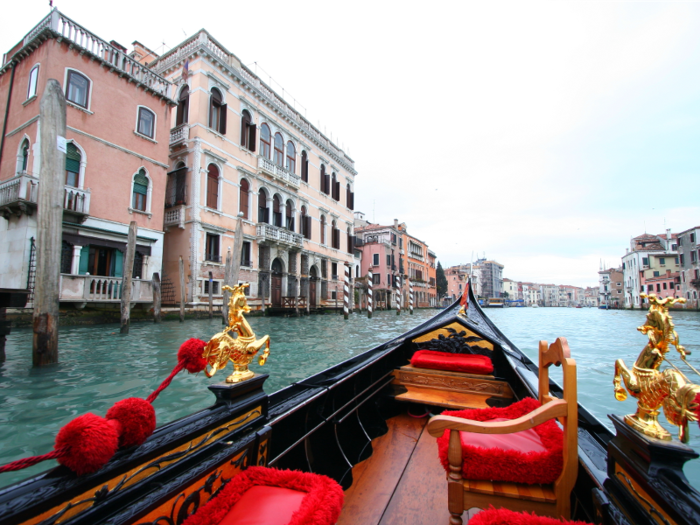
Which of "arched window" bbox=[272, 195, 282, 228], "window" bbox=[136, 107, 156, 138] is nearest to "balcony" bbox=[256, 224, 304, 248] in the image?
"arched window" bbox=[272, 195, 282, 228]

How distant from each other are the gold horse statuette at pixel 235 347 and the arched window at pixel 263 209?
1209 centimetres

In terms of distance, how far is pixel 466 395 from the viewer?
2.37 meters

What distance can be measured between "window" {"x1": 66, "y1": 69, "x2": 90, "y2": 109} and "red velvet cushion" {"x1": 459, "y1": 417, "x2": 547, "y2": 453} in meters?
9.71

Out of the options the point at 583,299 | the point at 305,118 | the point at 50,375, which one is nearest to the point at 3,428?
the point at 50,375

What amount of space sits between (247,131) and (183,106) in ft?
7.02

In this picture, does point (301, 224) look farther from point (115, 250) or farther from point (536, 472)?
point (536, 472)

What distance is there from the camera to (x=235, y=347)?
1.12m

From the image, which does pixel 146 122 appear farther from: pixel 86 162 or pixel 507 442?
pixel 507 442

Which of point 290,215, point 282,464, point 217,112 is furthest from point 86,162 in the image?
point 282,464

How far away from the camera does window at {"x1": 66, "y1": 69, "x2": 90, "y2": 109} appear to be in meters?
7.38

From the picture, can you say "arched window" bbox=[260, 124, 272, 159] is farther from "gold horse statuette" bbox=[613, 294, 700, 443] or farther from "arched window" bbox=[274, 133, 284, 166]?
"gold horse statuette" bbox=[613, 294, 700, 443]

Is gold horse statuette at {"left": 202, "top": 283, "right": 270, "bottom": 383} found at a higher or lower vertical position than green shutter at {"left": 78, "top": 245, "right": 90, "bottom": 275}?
lower

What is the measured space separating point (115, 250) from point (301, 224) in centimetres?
782

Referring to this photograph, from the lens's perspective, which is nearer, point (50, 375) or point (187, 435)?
point (187, 435)
